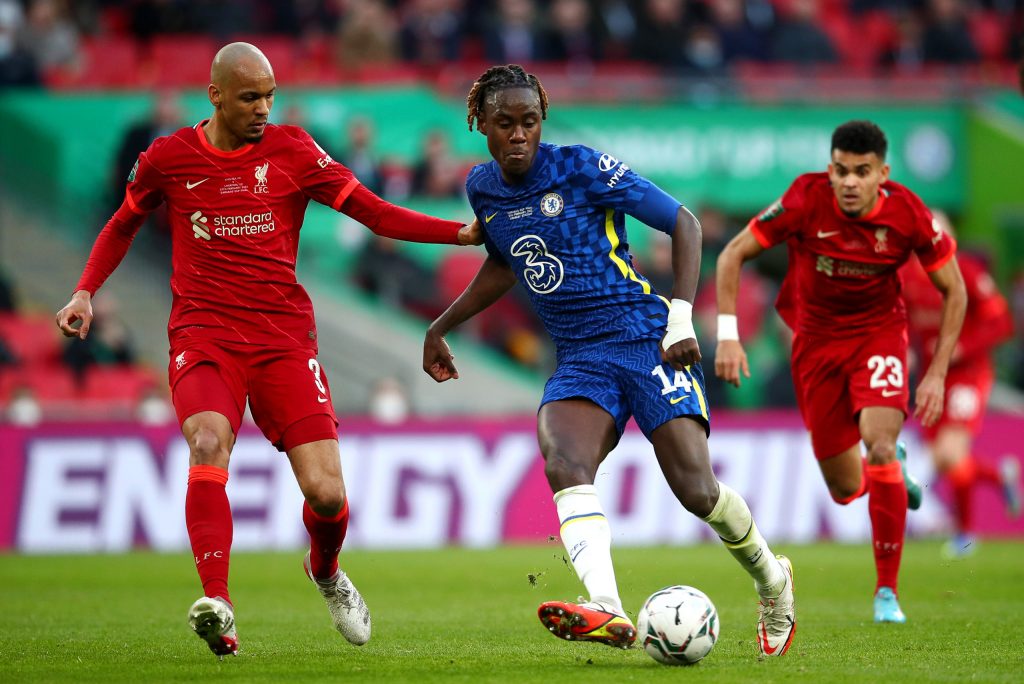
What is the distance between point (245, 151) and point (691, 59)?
1401 cm

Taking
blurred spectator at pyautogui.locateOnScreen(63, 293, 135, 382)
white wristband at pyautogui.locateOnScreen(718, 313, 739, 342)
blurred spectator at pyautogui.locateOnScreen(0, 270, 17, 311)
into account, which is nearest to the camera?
white wristband at pyautogui.locateOnScreen(718, 313, 739, 342)

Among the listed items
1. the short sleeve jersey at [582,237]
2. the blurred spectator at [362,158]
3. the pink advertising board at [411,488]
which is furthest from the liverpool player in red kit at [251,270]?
the blurred spectator at [362,158]

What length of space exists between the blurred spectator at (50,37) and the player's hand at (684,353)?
14.1 m

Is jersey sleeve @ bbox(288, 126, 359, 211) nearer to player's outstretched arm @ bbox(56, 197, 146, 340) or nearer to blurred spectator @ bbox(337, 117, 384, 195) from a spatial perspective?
player's outstretched arm @ bbox(56, 197, 146, 340)

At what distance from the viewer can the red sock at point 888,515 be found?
8477 millimetres

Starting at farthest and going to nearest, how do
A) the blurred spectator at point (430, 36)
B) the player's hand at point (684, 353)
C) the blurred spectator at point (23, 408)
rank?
1. the blurred spectator at point (430, 36)
2. the blurred spectator at point (23, 408)
3. the player's hand at point (684, 353)

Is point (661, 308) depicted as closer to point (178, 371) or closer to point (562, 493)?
point (562, 493)

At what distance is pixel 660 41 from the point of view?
20438mm

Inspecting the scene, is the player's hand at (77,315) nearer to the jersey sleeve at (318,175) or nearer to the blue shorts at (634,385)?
the jersey sleeve at (318,175)

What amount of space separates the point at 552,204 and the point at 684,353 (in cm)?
93

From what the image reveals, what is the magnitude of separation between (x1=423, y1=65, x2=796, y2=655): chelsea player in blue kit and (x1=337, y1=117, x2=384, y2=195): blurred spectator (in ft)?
35.3

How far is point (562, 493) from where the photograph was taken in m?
6.55

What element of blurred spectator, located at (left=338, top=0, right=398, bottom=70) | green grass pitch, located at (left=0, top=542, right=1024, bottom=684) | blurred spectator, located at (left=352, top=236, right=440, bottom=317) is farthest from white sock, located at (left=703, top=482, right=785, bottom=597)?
blurred spectator, located at (left=338, top=0, right=398, bottom=70)

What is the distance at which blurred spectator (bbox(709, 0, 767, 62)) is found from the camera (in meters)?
20.9
